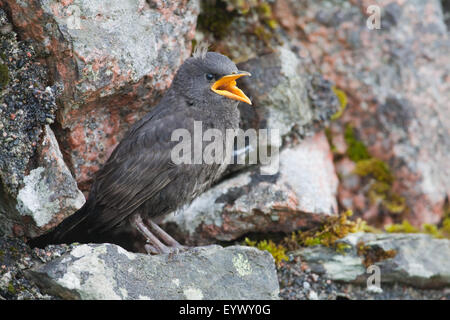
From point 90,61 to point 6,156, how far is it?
1055 millimetres

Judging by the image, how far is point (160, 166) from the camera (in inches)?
192

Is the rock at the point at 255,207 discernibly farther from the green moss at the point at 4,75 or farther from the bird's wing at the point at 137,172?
the green moss at the point at 4,75

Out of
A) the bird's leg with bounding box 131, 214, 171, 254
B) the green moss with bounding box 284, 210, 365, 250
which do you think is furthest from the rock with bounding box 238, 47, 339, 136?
the bird's leg with bounding box 131, 214, 171, 254

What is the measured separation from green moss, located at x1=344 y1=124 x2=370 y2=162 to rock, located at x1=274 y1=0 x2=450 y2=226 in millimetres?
63

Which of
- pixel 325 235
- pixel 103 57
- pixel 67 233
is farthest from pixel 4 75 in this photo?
pixel 325 235

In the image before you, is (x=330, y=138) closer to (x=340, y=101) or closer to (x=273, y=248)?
(x=340, y=101)

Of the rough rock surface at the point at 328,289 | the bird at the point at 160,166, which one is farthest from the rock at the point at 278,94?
the rough rock surface at the point at 328,289

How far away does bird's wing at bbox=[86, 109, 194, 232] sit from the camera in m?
4.90

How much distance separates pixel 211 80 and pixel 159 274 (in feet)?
5.92

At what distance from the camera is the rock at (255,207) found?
5.53m

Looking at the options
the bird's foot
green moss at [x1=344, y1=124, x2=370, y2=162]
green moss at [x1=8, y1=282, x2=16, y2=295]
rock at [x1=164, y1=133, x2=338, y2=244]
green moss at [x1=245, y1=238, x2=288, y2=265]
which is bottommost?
green moss at [x1=8, y1=282, x2=16, y2=295]

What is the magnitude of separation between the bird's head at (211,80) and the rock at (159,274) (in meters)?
1.34

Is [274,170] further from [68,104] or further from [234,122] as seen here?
[68,104]

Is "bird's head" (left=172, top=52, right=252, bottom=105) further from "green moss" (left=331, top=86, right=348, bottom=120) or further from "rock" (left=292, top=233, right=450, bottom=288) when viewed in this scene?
"green moss" (left=331, top=86, right=348, bottom=120)
